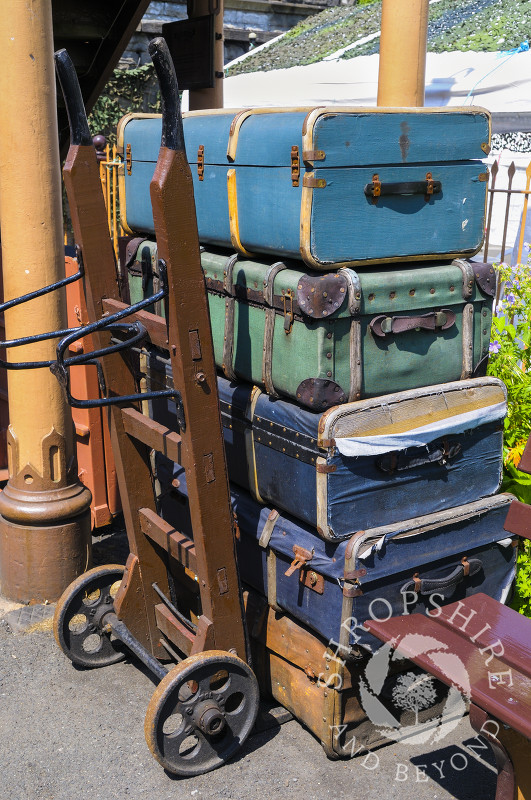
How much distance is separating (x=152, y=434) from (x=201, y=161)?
1128mm

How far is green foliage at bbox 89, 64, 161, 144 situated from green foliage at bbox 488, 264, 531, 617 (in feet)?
33.5

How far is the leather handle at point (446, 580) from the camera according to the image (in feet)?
9.78

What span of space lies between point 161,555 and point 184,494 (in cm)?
29

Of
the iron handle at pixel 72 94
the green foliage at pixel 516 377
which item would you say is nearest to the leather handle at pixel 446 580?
the green foliage at pixel 516 377

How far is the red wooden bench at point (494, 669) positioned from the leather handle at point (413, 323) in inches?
36.8

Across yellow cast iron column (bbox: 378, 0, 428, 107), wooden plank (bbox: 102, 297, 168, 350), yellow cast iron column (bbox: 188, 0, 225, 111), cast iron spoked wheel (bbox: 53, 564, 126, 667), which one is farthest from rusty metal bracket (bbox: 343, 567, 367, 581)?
yellow cast iron column (bbox: 188, 0, 225, 111)

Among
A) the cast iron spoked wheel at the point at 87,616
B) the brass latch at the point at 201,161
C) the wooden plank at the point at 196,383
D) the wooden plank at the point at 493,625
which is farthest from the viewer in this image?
the cast iron spoked wheel at the point at 87,616

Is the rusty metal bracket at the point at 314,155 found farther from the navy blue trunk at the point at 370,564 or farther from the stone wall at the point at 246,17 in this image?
the stone wall at the point at 246,17

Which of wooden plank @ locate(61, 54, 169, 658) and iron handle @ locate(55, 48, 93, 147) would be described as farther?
wooden plank @ locate(61, 54, 169, 658)

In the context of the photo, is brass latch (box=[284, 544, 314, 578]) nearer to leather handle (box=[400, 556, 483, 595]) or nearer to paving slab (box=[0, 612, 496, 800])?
leather handle (box=[400, 556, 483, 595])

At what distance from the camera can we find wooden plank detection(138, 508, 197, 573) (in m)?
3.02

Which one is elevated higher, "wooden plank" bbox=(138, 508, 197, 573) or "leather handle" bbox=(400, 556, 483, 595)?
"wooden plank" bbox=(138, 508, 197, 573)

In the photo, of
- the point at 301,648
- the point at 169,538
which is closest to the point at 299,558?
the point at 301,648

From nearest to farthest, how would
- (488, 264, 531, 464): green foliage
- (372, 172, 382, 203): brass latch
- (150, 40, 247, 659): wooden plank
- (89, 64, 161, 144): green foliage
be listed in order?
(150, 40, 247, 659): wooden plank → (372, 172, 382, 203): brass latch → (488, 264, 531, 464): green foliage → (89, 64, 161, 144): green foliage
